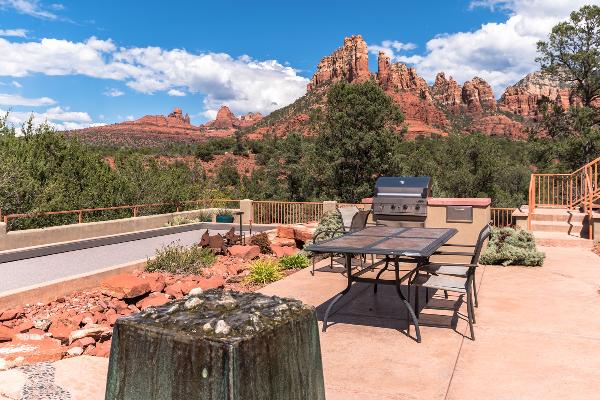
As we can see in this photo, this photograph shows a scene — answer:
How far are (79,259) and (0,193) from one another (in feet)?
15.3

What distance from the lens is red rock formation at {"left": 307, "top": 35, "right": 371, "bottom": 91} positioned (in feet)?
385

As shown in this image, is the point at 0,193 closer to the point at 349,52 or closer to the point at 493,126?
the point at 493,126

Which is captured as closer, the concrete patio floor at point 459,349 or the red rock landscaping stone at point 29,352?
the concrete patio floor at point 459,349

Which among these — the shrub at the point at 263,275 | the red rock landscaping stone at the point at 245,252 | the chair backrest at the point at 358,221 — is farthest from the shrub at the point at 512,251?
the red rock landscaping stone at the point at 245,252

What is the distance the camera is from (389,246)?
190 inches

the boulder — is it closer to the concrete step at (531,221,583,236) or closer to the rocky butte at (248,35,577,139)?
the concrete step at (531,221,583,236)

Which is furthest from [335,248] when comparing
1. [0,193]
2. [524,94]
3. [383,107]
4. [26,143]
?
[524,94]

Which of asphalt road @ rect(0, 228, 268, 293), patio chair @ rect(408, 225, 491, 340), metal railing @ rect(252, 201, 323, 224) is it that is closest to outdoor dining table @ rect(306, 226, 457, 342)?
patio chair @ rect(408, 225, 491, 340)

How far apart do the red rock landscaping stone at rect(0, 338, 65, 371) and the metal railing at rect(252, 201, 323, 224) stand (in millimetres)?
11704

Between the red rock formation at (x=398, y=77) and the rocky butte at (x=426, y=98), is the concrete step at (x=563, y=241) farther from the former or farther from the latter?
the red rock formation at (x=398, y=77)

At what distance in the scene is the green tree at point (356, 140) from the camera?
26547 mm

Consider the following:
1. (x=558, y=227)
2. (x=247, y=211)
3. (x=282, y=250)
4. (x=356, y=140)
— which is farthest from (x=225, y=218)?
(x=356, y=140)

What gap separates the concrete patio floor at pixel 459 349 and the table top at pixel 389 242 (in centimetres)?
80

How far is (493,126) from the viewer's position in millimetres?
107625
